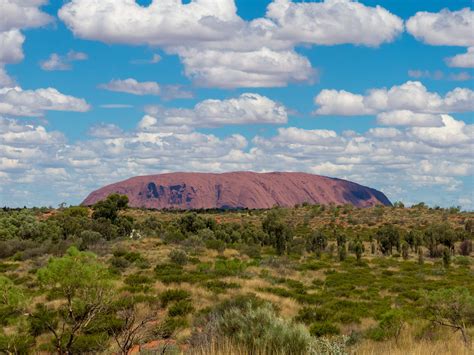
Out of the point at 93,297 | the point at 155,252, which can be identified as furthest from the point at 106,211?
the point at 93,297

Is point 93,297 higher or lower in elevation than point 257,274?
higher

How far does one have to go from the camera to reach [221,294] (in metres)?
21.9

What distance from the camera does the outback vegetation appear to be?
9.55 meters

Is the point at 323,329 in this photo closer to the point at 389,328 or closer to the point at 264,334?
the point at 389,328

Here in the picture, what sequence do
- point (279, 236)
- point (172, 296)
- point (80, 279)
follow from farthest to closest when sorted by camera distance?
point (279, 236) → point (172, 296) → point (80, 279)

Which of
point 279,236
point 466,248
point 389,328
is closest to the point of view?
point 389,328

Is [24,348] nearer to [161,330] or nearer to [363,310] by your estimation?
[161,330]

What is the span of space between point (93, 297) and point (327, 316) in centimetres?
1110

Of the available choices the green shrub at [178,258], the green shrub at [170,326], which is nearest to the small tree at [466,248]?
the green shrub at [178,258]

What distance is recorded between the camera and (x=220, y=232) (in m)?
49.0

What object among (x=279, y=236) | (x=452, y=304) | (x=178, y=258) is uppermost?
(x=452, y=304)

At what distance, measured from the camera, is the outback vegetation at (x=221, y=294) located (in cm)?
955

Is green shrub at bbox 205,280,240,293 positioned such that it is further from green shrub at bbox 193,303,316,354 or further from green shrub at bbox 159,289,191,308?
green shrub at bbox 193,303,316,354

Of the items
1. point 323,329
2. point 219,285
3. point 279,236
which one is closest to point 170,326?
point 323,329
